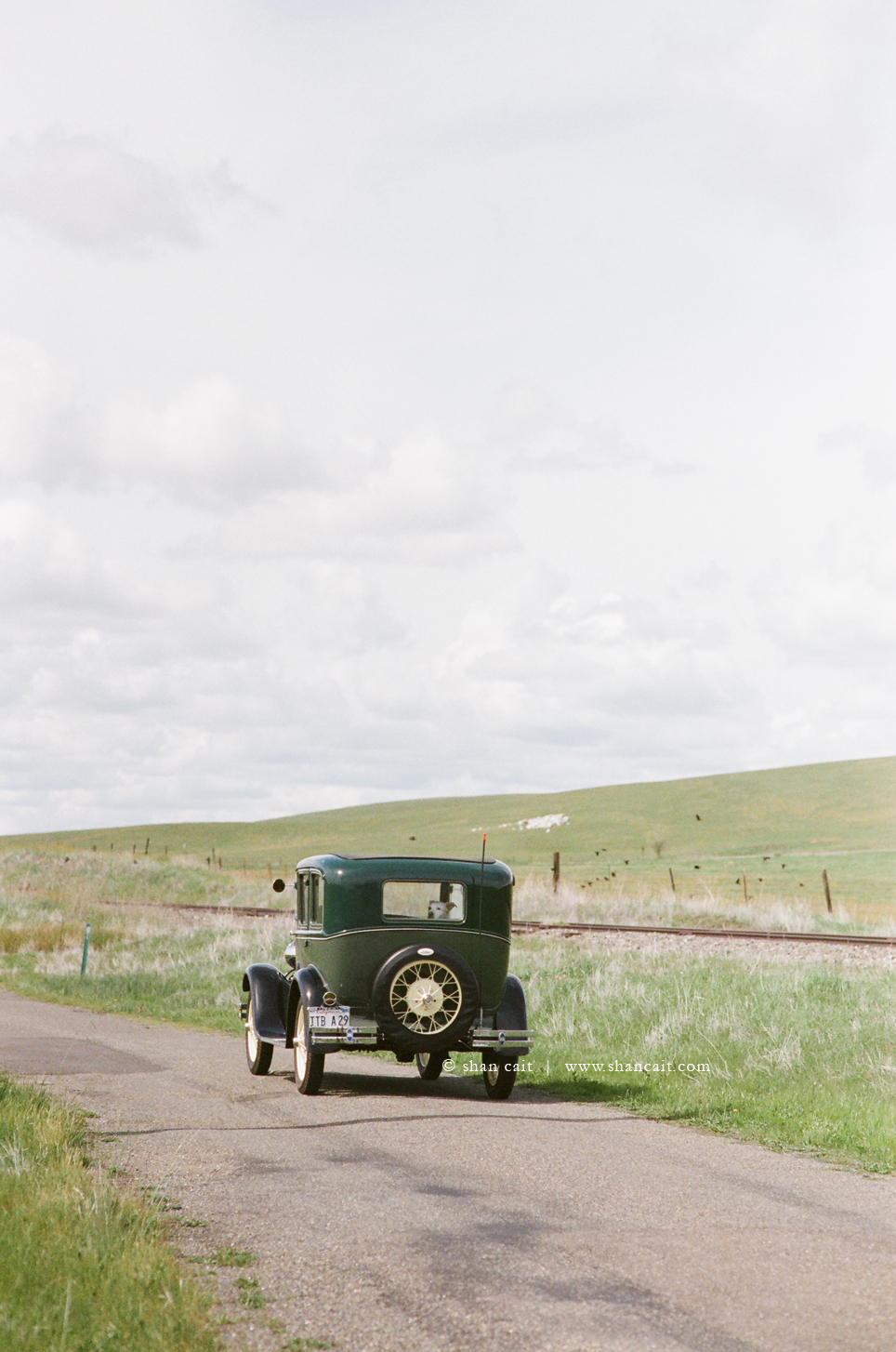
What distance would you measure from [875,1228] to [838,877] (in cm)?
5289

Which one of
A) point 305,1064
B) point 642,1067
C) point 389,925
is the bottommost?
point 642,1067

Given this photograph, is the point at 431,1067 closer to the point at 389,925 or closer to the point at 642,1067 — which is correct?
the point at 642,1067

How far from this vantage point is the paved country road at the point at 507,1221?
19.0 ft

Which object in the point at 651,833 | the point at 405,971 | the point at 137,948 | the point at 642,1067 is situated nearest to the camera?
the point at 405,971

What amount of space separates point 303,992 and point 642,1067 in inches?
155

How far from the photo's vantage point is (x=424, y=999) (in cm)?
1234

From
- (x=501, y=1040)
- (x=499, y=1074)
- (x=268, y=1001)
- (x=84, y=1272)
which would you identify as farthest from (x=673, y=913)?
(x=84, y=1272)

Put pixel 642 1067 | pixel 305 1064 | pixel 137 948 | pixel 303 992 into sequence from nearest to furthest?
1. pixel 305 1064
2. pixel 303 992
3. pixel 642 1067
4. pixel 137 948

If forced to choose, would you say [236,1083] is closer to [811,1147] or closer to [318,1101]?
[318,1101]

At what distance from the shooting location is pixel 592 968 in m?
22.0

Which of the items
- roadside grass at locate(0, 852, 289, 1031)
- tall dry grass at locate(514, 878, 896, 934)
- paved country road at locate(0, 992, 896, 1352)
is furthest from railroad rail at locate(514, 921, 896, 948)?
paved country road at locate(0, 992, 896, 1352)

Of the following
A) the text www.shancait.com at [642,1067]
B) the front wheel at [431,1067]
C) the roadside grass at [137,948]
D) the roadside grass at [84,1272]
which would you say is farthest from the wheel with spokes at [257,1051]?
the roadside grass at [84,1272]

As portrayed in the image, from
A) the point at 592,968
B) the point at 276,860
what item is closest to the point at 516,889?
the point at 592,968

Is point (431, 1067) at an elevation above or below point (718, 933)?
below
